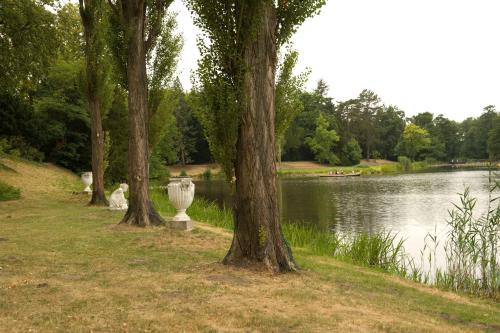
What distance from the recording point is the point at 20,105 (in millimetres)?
24422

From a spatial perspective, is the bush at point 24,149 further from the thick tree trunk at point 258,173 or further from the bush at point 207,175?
the bush at point 207,175

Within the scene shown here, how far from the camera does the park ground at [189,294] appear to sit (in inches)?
158

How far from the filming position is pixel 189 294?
4883 mm

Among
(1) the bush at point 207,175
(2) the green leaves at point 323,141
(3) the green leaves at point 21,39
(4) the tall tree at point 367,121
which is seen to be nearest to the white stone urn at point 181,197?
(3) the green leaves at point 21,39

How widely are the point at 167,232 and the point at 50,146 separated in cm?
2276

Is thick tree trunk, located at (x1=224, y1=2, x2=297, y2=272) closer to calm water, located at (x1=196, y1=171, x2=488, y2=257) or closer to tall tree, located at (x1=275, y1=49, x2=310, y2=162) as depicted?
tall tree, located at (x1=275, y1=49, x2=310, y2=162)

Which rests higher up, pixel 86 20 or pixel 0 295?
pixel 86 20

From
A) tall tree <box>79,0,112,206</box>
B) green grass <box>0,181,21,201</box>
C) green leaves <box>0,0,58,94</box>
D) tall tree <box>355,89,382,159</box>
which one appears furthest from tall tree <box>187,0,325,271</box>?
tall tree <box>355,89,382,159</box>

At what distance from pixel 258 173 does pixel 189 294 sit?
195 centimetres

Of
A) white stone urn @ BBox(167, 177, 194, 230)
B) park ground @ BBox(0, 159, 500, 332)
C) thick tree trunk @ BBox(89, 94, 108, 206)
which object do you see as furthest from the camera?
thick tree trunk @ BBox(89, 94, 108, 206)

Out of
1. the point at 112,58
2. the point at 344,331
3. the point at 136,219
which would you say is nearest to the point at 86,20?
the point at 112,58

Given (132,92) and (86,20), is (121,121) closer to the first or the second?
(86,20)

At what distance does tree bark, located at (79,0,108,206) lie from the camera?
14.4 metres

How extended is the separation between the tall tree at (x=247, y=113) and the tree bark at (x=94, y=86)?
9307 mm
